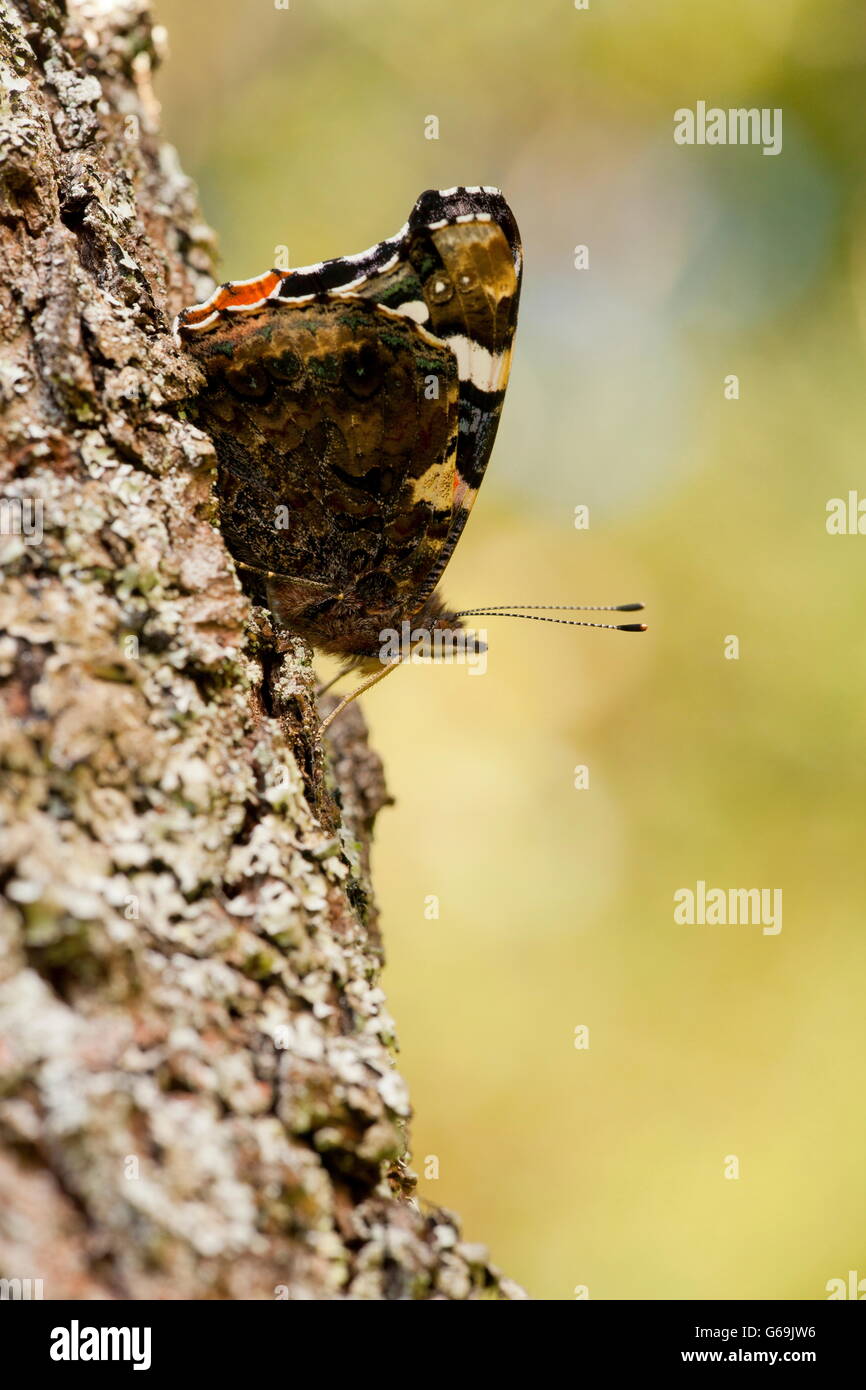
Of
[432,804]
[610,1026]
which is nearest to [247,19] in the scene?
[432,804]

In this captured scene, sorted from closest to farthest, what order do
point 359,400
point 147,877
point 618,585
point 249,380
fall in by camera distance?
point 147,877
point 249,380
point 359,400
point 618,585

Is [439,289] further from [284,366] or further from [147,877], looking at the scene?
[147,877]

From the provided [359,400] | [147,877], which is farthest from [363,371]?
[147,877]

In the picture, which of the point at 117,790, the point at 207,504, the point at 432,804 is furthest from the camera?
the point at 432,804

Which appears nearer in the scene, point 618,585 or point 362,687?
point 362,687

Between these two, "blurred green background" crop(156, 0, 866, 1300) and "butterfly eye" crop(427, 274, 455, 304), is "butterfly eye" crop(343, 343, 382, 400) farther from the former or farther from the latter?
"blurred green background" crop(156, 0, 866, 1300)

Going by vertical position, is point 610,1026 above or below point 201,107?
below

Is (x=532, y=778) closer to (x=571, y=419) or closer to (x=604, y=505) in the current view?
(x=604, y=505)
